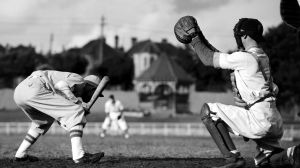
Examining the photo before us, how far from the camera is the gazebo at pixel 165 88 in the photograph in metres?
71.1

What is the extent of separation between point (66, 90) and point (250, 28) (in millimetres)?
2893

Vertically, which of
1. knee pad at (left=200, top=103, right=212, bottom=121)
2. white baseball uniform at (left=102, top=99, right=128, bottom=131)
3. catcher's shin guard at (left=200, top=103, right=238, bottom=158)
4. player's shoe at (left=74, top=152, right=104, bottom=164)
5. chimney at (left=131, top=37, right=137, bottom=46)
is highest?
knee pad at (left=200, top=103, right=212, bottom=121)

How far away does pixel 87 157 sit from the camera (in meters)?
7.68

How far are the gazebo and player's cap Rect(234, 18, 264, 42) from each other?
61087 millimetres

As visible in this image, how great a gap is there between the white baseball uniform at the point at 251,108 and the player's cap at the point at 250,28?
302 millimetres

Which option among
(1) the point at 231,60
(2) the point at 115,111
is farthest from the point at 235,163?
(2) the point at 115,111

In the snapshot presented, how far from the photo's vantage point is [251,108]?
6.40 m

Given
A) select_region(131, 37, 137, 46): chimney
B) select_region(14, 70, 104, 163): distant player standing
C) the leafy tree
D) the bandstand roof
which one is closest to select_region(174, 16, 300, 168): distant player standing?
select_region(14, 70, 104, 163): distant player standing

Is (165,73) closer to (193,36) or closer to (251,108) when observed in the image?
(193,36)

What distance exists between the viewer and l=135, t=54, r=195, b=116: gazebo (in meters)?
71.1

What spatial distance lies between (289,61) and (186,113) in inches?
632

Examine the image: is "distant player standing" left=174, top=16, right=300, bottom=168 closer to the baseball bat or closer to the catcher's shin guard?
the catcher's shin guard

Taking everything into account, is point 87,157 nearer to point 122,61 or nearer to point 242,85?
point 242,85

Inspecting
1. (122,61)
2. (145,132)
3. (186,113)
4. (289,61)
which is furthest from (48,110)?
(122,61)
